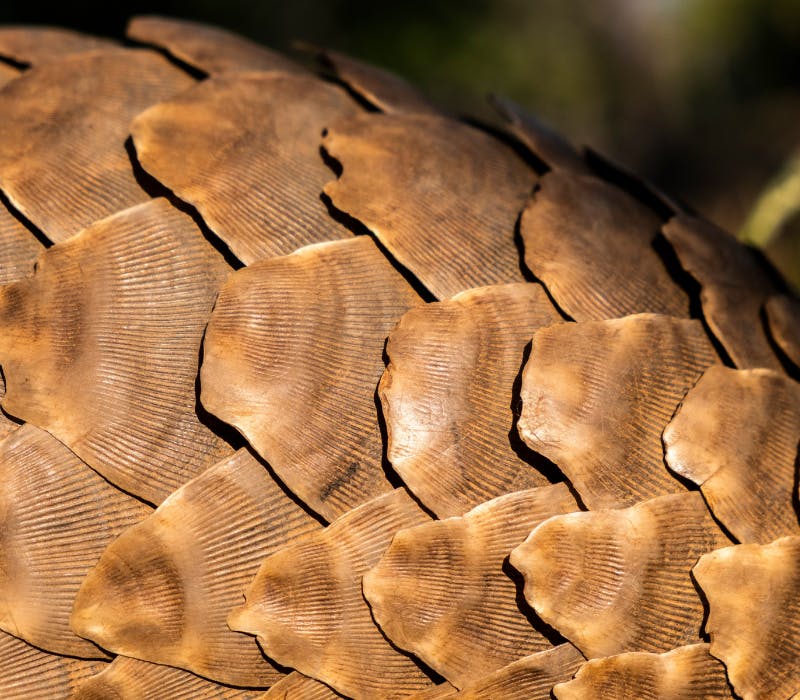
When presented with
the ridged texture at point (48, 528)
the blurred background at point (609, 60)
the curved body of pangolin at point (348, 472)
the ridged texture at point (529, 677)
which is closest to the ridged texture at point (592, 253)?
the curved body of pangolin at point (348, 472)

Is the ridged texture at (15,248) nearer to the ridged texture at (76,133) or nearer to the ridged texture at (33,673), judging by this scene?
the ridged texture at (76,133)

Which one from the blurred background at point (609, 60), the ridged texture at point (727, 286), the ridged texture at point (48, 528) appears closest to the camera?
the ridged texture at point (48, 528)

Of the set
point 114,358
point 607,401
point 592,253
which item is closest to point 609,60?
point 592,253

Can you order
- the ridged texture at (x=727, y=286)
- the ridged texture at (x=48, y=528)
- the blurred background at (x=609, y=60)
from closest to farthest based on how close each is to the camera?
the ridged texture at (x=48, y=528) → the ridged texture at (x=727, y=286) → the blurred background at (x=609, y=60)

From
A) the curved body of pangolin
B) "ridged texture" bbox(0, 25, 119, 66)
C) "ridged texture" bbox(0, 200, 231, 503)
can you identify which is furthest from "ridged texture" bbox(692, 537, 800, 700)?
"ridged texture" bbox(0, 25, 119, 66)

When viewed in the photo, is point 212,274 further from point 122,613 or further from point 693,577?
point 693,577

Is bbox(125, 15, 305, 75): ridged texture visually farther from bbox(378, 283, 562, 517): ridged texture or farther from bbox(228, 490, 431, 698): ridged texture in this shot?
bbox(228, 490, 431, 698): ridged texture
